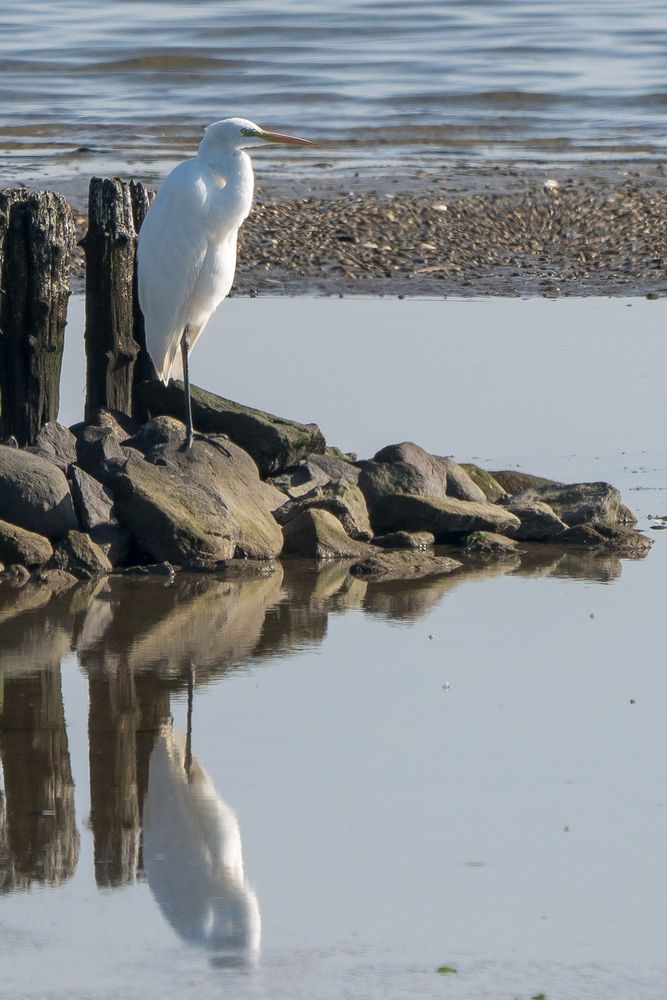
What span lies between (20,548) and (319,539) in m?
1.36

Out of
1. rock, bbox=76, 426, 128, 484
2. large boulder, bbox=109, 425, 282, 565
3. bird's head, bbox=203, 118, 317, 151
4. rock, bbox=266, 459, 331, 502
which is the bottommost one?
rock, bbox=266, 459, 331, 502

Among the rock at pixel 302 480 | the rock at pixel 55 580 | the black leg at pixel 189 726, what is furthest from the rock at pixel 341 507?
the black leg at pixel 189 726

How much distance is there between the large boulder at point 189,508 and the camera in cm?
726

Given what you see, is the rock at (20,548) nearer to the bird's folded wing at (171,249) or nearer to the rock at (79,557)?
the rock at (79,557)

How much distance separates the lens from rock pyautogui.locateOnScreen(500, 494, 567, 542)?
25.7ft

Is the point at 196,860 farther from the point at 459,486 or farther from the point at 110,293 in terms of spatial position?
the point at 110,293

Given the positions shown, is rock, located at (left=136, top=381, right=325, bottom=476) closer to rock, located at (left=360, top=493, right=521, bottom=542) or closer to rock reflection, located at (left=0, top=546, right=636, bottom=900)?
rock, located at (left=360, top=493, right=521, bottom=542)

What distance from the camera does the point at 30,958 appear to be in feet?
12.2

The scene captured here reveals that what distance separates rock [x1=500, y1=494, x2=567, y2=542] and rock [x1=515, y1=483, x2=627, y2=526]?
0.11 meters

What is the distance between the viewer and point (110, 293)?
8266 mm

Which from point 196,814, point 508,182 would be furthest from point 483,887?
point 508,182

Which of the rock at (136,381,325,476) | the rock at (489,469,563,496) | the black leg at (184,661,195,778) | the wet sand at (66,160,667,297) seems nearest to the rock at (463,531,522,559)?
the rock at (489,469,563,496)

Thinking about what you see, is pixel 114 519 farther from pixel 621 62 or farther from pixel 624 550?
pixel 621 62

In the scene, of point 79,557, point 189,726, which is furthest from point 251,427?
point 189,726
